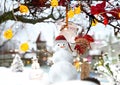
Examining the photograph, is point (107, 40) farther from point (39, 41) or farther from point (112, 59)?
point (39, 41)

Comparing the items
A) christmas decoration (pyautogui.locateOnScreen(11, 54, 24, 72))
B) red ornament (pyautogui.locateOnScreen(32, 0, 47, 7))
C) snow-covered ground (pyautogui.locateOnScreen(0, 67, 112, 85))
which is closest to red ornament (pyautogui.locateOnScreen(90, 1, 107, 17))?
red ornament (pyautogui.locateOnScreen(32, 0, 47, 7))

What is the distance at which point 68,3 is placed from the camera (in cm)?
136

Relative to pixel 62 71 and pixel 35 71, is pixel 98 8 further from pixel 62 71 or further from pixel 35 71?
pixel 35 71

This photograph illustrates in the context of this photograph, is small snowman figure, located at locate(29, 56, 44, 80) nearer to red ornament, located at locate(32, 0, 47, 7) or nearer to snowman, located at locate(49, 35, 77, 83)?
red ornament, located at locate(32, 0, 47, 7)

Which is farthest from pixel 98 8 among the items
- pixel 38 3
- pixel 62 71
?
pixel 62 71

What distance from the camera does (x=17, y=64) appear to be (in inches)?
69.6

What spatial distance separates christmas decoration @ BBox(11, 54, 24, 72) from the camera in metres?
1.79

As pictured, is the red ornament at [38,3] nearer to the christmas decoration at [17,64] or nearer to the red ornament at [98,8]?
the red ornament at [98,8]

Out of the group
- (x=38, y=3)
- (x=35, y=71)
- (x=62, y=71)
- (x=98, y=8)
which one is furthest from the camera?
(x=35, y=71)

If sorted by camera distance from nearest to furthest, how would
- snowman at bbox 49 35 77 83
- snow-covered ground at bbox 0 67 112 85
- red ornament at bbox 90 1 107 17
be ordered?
snowman at bbox 49 35 77 83 < red ornament at bbox 90 1 107 17 < snow-covered ground at bbox 0 67 112 85

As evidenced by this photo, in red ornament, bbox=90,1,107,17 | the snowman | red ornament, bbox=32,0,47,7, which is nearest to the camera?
the snowman

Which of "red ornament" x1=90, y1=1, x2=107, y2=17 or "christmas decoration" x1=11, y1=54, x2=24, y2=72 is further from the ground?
"red ornament" x1=90, y1=1, x2=107, y2=17

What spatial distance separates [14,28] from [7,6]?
160 mm

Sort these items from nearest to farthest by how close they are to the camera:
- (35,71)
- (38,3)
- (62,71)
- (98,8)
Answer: (62,71) < (98,8) < (38,3) < (35,71)
